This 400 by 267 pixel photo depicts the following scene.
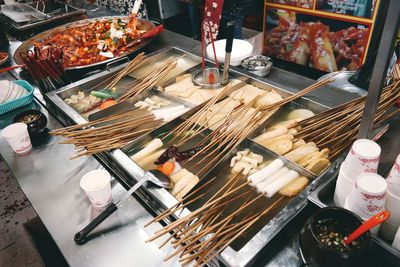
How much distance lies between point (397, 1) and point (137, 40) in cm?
288

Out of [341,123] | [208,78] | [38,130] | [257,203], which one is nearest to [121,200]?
[257,203]

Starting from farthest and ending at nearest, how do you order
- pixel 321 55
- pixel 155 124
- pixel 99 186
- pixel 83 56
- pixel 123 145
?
pixel 321 55 < pixel 83 56 < pixel 155 124 < pixel 123 145 < pixel 99 186

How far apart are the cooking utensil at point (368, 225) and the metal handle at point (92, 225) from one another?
113 cm

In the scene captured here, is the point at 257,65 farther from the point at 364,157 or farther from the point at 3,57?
the point at 3,57

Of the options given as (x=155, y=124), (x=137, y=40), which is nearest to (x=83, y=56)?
(x=137, y=40)

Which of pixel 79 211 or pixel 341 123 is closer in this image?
pixel 79 211

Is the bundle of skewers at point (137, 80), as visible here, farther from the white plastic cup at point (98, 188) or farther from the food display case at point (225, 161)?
the white plastic cup at point (98, 188)

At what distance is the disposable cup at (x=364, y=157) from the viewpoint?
4.08 feet

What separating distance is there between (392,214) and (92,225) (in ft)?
4.59

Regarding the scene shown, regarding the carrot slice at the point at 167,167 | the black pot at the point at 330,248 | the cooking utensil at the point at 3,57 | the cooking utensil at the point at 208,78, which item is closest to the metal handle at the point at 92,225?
Answer: the carrot slice at the point at 167,167

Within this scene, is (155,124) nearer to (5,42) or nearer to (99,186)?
(99,186)

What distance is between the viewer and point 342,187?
1398mm

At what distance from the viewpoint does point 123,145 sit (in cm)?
200

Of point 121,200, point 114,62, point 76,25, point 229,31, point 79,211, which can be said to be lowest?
point 79,211
